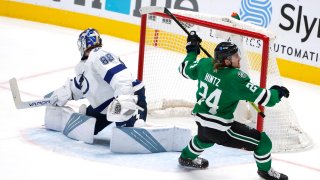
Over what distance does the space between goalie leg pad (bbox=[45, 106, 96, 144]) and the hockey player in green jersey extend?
733mm

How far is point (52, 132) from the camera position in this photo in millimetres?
5703

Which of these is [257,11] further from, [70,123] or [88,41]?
[70,123]

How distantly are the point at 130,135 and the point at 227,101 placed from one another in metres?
0.74

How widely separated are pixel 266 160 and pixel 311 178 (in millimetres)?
423

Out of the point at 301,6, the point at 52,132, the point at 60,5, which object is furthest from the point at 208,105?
the point at 60,5

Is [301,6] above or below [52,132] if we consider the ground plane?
above

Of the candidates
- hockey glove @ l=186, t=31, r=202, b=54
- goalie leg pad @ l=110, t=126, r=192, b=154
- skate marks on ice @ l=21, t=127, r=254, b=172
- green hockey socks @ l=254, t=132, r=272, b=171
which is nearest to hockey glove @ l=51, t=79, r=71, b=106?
skate marks on ice @ l=21, t=127, r=254, b=172

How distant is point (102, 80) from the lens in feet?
17.7

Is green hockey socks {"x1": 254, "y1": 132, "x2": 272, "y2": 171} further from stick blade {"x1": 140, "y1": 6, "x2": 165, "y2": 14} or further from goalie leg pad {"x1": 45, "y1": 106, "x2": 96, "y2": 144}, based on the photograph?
stick blade {"x1": 140, "y1": 6, "x2": 165, "y2": 14}

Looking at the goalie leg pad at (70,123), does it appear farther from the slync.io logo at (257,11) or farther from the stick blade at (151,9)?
the slync.io logo at (257,11)

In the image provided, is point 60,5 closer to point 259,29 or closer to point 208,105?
point 259,29

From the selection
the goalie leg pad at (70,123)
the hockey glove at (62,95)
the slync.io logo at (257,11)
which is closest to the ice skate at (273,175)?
the goalie leg pad at (70,123)

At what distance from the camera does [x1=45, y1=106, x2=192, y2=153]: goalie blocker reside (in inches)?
207

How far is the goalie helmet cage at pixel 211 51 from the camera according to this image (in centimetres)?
559
